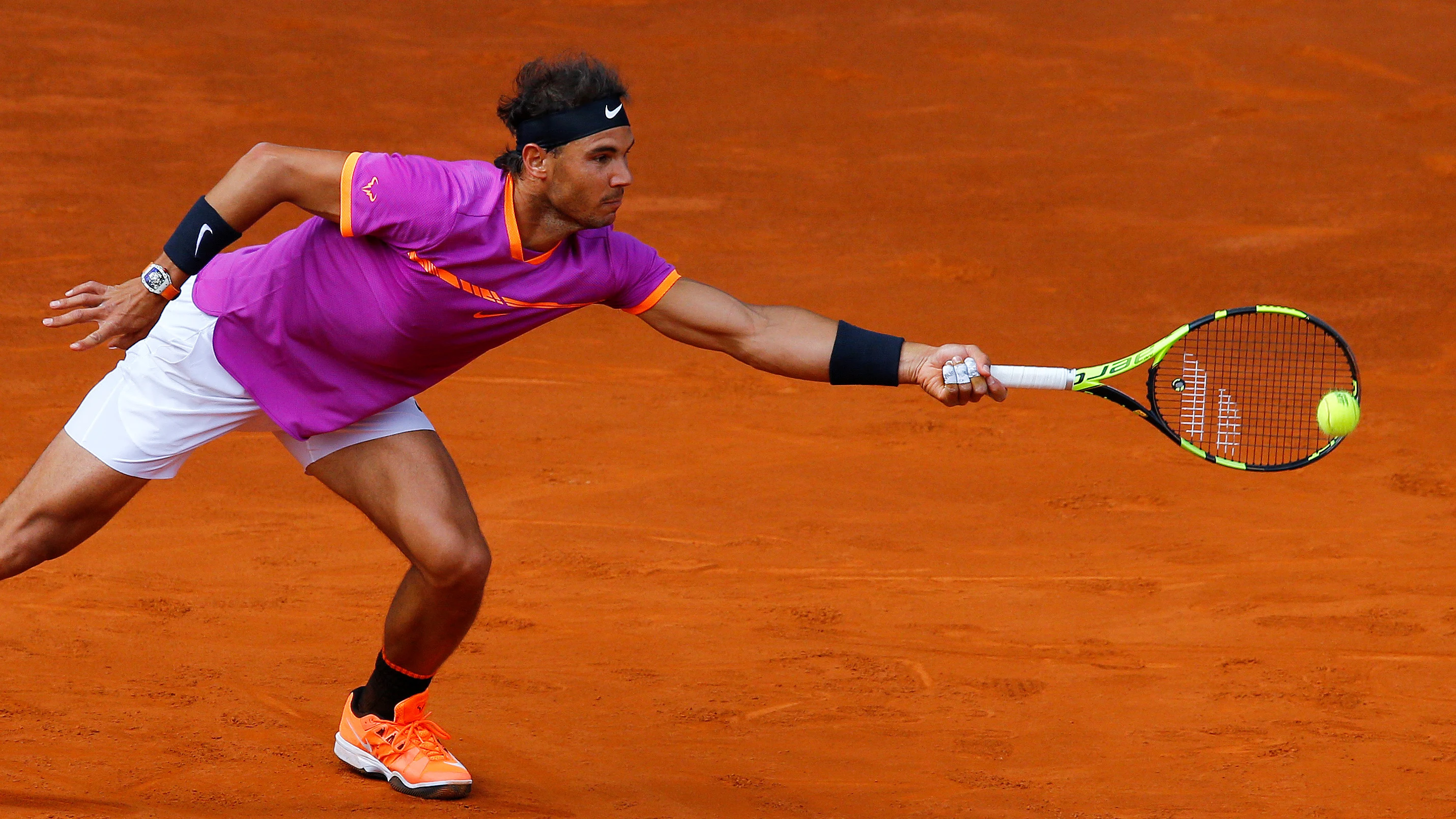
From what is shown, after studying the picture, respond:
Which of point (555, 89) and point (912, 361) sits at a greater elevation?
point (555, 89)

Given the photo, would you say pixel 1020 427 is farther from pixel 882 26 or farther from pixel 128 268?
pixel 882 26

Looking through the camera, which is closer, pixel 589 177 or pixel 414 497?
pixel 589 177

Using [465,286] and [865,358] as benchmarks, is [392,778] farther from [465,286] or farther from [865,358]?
[865,358]

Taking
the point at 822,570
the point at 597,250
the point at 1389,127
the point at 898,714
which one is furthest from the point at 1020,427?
the point at 1389,127

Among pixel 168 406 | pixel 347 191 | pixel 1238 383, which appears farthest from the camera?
pixel 1238 383

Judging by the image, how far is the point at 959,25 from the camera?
1345 cm

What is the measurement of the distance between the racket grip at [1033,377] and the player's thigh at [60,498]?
2.03m

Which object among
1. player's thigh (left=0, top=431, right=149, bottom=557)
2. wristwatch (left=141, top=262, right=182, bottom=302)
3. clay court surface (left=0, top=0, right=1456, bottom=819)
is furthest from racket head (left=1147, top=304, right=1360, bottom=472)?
player's thigh (left=0, top=431, right=149, bottom=557)

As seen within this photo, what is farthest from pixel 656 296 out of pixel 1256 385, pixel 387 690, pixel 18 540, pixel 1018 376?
pixel 1256 385

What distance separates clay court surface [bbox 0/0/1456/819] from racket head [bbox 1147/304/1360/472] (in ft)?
0.68

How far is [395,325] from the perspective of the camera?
3617 mm

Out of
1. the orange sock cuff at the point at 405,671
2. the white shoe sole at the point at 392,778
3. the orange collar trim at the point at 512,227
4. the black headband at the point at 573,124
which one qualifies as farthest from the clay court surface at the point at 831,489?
the black headband at the point at 573,124

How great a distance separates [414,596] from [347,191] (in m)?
1.04

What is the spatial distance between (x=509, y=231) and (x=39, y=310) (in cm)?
556
